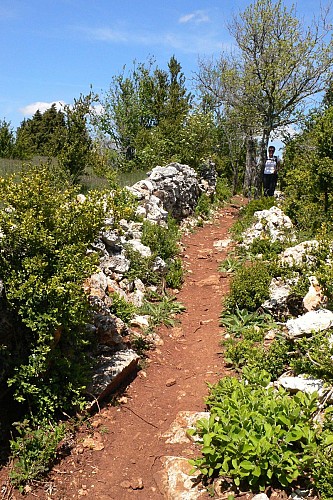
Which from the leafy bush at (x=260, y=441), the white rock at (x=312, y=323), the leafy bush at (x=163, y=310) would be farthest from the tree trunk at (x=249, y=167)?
the leafy bush at (x=260, y=441)

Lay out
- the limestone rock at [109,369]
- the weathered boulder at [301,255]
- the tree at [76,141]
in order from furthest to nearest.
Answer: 1. the tree at [76,141]
2. the weathered boulder at [301,255]
3. the limestone rock at [109,369]

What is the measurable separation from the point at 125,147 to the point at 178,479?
59.8 feet

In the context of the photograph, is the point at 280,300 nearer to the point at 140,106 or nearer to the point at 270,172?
the point at 270,172

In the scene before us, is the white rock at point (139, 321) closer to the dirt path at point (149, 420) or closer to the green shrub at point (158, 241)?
the dirt path at point (149, 420)

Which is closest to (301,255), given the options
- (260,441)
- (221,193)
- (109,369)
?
(109,369)

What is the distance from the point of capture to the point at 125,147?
20672mm

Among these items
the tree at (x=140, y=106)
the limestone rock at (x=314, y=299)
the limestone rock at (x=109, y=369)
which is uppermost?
the tree at (x=140, y=106)

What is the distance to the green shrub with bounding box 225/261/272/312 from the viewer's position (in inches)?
278

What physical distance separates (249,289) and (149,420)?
117 inches

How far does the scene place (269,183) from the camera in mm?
15203

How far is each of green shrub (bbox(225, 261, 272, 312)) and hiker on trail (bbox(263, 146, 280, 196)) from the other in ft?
25.9

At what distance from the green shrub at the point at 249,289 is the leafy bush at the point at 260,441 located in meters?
3.21

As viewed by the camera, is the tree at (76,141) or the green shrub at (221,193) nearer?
the tree at (76,141)

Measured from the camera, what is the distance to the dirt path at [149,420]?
3.97 metres
